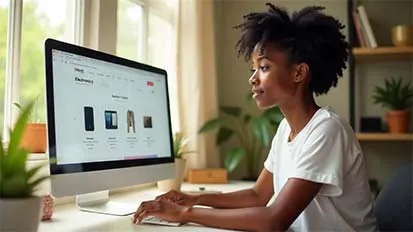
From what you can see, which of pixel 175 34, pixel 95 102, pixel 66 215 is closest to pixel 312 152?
pixel 95 102

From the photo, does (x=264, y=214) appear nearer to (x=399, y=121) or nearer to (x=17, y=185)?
(x=17, y=185)

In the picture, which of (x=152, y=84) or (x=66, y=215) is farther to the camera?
(x=152, y=84)

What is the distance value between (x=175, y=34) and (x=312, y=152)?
1.38 m

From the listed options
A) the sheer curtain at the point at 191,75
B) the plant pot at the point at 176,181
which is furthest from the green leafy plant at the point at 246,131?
the plant pot at the point at 176,181

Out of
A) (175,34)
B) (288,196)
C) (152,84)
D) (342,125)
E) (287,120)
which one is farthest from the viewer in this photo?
(175,34)

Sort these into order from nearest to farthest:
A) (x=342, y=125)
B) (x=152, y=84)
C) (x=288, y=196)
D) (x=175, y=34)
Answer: (x=288, y=196) < (x=342, y=125) < (x=152, y=84) < (x=175, y=34)

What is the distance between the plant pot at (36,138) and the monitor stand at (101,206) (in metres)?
0.18

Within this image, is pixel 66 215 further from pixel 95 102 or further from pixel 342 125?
pixel 342 125

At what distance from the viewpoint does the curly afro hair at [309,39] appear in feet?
4.30

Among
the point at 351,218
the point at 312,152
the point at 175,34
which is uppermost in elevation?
the point at 175,34

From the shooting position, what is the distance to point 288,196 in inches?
44.0

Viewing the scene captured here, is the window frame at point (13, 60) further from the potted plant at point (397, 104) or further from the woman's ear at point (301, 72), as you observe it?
the potted plant at point (397, 104)

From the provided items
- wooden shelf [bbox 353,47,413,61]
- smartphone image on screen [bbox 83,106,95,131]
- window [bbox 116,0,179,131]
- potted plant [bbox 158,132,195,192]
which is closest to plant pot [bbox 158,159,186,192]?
potted plant [bbox 158,132,195,192]

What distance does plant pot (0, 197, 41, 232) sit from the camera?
0.78 m
